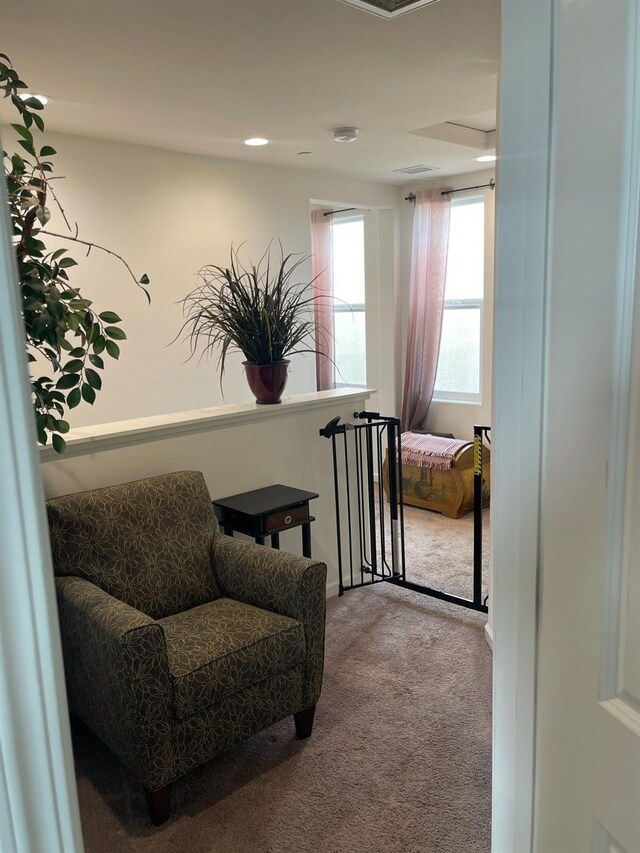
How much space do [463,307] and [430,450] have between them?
1.32 metres

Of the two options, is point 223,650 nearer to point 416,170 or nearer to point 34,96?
point 34,96

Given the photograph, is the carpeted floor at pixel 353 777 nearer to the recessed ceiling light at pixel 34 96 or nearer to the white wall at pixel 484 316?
the recessed ceiling light at pixel 34 96

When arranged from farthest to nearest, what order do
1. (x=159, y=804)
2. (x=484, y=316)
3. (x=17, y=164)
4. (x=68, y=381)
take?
(x=484, y=316) < (x=159, y=804) < (x=68, y=381) < (x=17, y=164)

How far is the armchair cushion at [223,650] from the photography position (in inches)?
77.6

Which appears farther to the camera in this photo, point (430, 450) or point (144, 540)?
point (430, 450)

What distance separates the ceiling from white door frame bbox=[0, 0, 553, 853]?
4.90 ft

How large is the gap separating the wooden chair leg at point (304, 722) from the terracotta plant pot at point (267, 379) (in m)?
1.39

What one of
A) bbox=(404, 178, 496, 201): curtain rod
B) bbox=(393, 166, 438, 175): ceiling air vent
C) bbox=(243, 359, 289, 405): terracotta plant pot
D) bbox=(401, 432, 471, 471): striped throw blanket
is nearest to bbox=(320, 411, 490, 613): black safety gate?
bbox=(243, 359, 289, 405): terracotta plant pot

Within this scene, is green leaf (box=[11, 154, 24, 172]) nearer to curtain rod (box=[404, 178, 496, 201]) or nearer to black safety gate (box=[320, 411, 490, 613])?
black safety gate (box=[320, 411, 490, 613])

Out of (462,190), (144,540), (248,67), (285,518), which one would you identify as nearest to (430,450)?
(462,190)

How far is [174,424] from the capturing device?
2758 millimetres

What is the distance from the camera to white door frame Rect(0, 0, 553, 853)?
51 cm

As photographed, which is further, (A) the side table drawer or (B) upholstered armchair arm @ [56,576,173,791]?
(A) the side table drawer

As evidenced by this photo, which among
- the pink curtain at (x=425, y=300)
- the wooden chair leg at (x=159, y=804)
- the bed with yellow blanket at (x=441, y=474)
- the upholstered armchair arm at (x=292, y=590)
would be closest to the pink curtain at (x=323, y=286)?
the pink curtain at (x=425, y=300)
